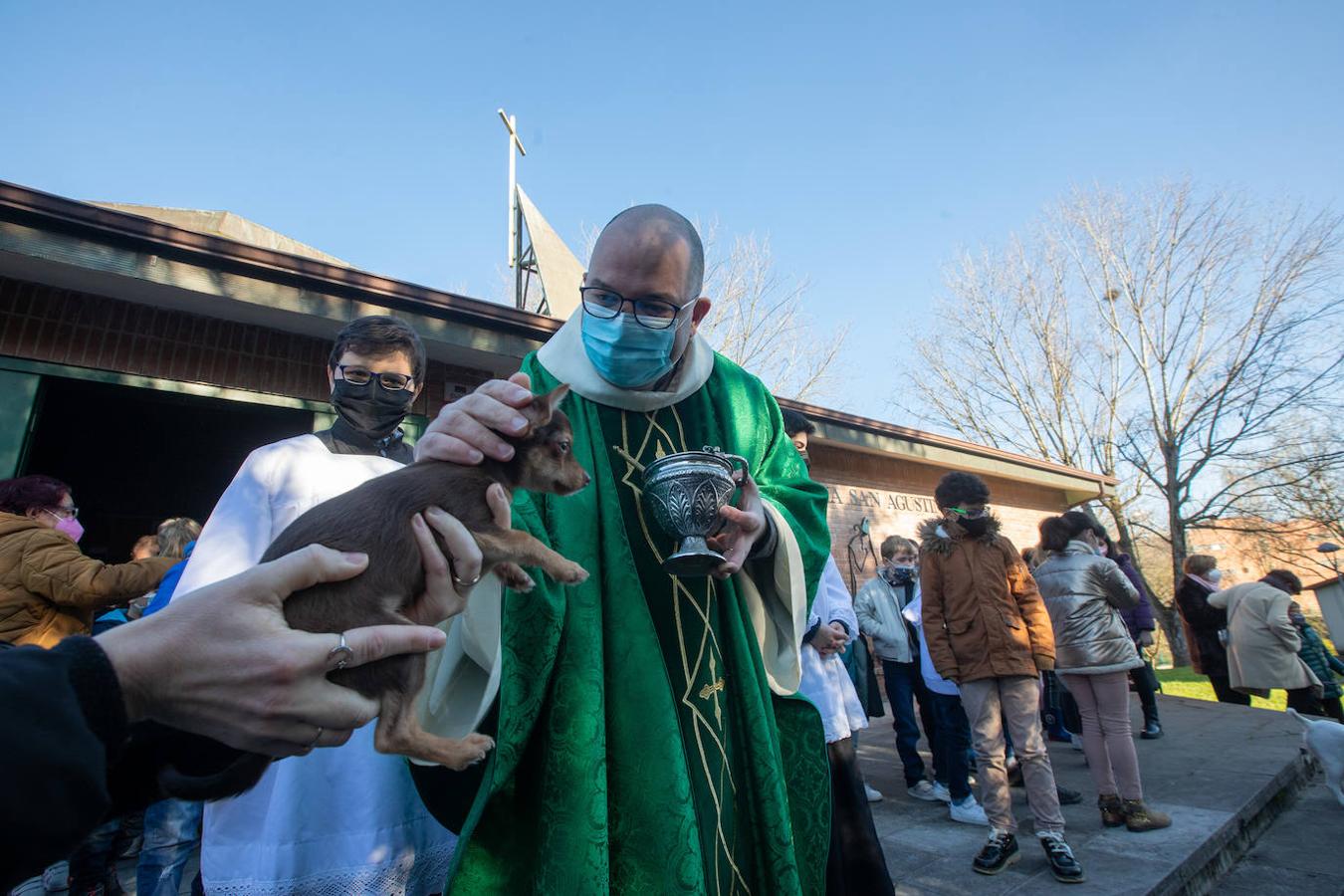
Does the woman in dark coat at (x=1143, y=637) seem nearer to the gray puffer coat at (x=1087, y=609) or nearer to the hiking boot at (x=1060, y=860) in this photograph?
the gray puffer coat at (x=1087, y=609)

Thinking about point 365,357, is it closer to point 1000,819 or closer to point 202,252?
point 202,252

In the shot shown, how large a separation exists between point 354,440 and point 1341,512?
101ft

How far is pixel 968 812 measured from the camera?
19.8 feet

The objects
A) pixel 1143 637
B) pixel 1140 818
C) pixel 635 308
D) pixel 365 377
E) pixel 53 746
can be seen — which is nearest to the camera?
pixel 53 746

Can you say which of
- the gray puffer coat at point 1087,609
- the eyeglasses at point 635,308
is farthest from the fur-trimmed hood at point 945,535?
the eyeglasses at point 635,308

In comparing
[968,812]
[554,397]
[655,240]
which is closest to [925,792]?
[968,812]

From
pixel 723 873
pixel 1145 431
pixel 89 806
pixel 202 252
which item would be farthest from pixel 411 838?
pixel 1145 431

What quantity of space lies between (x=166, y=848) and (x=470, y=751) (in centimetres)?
291

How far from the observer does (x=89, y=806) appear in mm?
869

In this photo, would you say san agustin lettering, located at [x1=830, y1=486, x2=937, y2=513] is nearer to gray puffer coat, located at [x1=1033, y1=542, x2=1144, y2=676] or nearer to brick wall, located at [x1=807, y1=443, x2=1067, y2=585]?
brick wall, located at [x1=807, y1=443, x2=1067, y2=585]

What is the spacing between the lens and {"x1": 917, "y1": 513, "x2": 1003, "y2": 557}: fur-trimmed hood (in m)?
5.58

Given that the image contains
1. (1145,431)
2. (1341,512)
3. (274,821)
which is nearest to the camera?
(274,821)

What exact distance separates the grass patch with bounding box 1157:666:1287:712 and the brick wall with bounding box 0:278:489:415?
15.4 meters

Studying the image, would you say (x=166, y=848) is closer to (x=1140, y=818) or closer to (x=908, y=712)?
(x=908, y=712)
